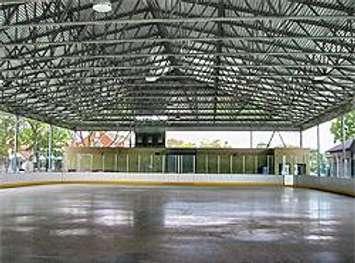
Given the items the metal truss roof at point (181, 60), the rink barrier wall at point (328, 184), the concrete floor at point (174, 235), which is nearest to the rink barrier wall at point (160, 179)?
the rink barrier wall at point (328, 184)

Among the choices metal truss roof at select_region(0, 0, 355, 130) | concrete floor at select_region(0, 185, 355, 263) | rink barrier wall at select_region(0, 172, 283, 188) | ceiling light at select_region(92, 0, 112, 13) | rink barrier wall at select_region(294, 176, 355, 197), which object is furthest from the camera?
rink barrier wall at select_region(0, 172, 283, 188)

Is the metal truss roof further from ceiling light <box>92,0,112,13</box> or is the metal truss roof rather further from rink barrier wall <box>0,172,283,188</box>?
rink barrier wall <box>0,172,283,188</box>

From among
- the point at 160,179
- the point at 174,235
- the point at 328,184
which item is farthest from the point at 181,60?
the point at 174,235

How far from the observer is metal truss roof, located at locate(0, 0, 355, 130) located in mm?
17562

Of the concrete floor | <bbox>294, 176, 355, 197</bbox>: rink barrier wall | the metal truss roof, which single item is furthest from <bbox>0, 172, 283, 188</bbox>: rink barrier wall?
the concrete floor

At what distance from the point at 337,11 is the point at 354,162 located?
75.6ft

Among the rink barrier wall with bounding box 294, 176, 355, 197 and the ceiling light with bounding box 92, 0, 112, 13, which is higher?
the ceiling light with bounding box 92, 0, 112, 13

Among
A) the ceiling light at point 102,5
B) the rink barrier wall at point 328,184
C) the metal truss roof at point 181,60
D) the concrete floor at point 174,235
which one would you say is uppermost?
the metal truss roof at point 181,60

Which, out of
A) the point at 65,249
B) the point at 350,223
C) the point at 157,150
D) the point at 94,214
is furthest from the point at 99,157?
the point at 65,249

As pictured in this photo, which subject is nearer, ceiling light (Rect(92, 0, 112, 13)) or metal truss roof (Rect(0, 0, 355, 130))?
ceiling light (Rect(92, 0, 112, 13))

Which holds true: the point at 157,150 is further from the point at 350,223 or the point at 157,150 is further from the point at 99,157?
the point at 350,223

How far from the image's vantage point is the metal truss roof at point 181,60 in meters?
17.6

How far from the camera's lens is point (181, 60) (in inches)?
1233

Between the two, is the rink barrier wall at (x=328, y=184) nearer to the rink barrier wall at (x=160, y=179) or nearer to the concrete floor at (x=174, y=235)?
the rink barrier wall at (x=160, y=179)
